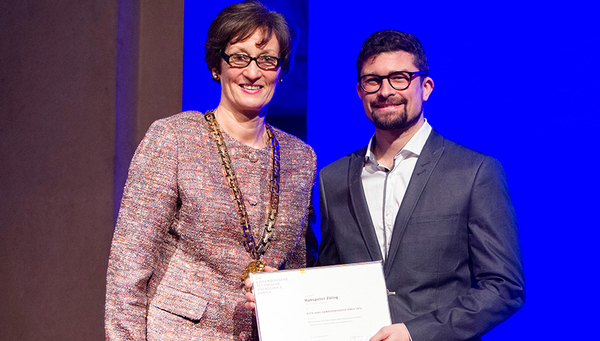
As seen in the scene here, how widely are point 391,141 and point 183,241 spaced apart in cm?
88

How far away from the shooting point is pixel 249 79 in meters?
1.91

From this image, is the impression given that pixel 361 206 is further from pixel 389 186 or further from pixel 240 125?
pixel 240 125

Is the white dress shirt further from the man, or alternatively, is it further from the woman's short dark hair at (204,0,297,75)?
the woman's short dark hair at (204,0,297,75)

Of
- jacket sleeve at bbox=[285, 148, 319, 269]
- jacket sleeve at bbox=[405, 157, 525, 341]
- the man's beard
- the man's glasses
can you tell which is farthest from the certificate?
the man's glasses

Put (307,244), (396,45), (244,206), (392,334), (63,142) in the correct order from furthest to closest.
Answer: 1. (63,142)
2. (307,244)
3. (396,45)
4. (244,206)
5. (392,334)

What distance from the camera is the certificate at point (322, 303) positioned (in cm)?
164

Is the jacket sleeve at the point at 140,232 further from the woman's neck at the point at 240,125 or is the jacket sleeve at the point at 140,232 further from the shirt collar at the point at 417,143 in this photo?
the shirt collar at the point at 417,143

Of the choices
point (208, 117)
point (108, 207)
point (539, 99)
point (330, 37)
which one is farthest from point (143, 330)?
point (539, 99)

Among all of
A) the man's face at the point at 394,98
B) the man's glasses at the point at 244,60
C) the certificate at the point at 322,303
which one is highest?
the man's glasses at the point at 244,60

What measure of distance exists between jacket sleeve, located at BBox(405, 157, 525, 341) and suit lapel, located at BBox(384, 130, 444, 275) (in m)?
0.17

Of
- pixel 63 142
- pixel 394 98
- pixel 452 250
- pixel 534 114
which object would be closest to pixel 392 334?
pixel 452 250

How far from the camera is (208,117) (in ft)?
6.50

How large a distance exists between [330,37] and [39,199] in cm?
197

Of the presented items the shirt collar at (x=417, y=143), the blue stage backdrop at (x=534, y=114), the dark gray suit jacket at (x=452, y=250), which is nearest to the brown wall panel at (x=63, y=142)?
the blue stage backdrop at (x=534, y=114)
